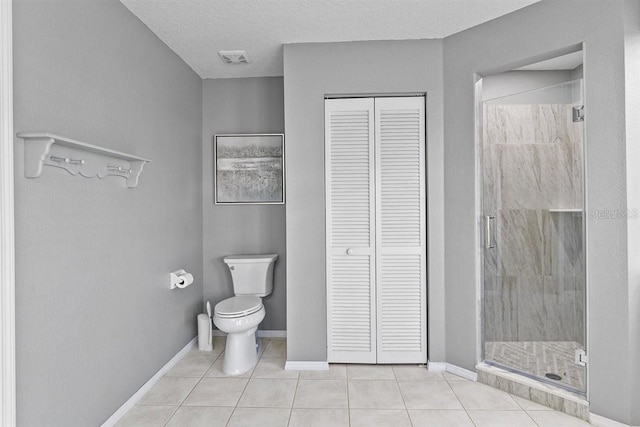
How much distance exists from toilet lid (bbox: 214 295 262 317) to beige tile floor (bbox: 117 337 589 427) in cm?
46

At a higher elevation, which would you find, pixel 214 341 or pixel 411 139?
pixel 411 139

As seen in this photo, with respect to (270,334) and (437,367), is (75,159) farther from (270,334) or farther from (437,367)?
(437,367)

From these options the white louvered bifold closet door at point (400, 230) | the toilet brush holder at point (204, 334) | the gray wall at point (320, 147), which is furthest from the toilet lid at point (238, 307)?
the white louvered bifold closet door at point (400, 230)

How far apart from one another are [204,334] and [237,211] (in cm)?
114

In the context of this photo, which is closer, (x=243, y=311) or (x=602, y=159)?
(x=602, y=159)

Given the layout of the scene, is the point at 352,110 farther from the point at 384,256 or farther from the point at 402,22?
the point at 384,256

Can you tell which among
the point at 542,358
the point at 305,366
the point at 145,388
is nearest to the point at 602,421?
the point at 542,358

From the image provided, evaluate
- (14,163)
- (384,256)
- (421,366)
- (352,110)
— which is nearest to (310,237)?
(384,256)

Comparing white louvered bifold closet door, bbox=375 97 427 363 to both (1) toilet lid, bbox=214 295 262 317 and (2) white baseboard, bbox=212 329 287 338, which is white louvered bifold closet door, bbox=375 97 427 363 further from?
(2) white baseboard, bbox=212 329 287 338

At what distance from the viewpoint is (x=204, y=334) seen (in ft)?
10.8

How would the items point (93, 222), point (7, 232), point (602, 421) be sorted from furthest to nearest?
point (602, 421)
point (93, 222)
point (7, 232)

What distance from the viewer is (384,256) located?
2.96m

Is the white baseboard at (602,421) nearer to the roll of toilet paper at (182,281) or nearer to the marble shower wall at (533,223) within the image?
the marble shower wall at (533,223)

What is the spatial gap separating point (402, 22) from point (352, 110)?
683mm
